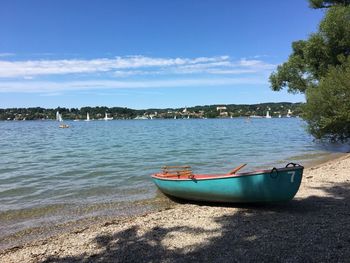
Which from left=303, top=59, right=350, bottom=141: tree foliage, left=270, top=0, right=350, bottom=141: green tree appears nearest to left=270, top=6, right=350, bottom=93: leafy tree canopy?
left=270, top=0, right=350, bottom=141: green tree

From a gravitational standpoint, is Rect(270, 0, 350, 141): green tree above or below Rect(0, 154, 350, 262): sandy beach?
above

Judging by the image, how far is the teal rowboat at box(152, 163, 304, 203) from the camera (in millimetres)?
9789

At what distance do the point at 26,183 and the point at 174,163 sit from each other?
8.82m

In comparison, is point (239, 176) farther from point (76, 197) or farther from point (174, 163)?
point (174, 163)

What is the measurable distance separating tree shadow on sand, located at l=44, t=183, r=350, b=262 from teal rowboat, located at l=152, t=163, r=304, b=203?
0.41 metres

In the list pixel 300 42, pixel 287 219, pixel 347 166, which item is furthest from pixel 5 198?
pixel 300 42

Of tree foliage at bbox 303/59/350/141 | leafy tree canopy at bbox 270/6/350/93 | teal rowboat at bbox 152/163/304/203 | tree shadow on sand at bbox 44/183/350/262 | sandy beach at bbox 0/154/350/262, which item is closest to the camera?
tree shadow on sand at bbox 44/183/350/262

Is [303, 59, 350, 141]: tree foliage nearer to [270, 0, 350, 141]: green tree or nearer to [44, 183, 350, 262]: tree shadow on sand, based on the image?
[270, 0, 350, 141]: green tree

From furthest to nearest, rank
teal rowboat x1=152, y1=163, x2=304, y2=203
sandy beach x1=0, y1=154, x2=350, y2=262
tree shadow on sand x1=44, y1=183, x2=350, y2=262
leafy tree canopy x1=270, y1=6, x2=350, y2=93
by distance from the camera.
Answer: leafy tree canopy x1=270, y1=6, x2=350, y2=93, teal rowboat x1=152, y1=163, x2=304, y2=203, sandy beach x1=0, y1=154, x2=350, y2=262, tree shadow on sand x1=44, y1=183, x2=350, y2=262

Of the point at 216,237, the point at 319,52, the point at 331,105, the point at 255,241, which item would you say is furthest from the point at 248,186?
the point at 319,52

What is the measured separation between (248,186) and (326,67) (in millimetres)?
19933

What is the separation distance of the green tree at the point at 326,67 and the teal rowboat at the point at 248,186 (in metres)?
13.9

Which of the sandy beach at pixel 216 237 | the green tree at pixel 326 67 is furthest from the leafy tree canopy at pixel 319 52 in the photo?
the sandy beach at pixel 216 237

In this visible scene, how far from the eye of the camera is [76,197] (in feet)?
48.3
